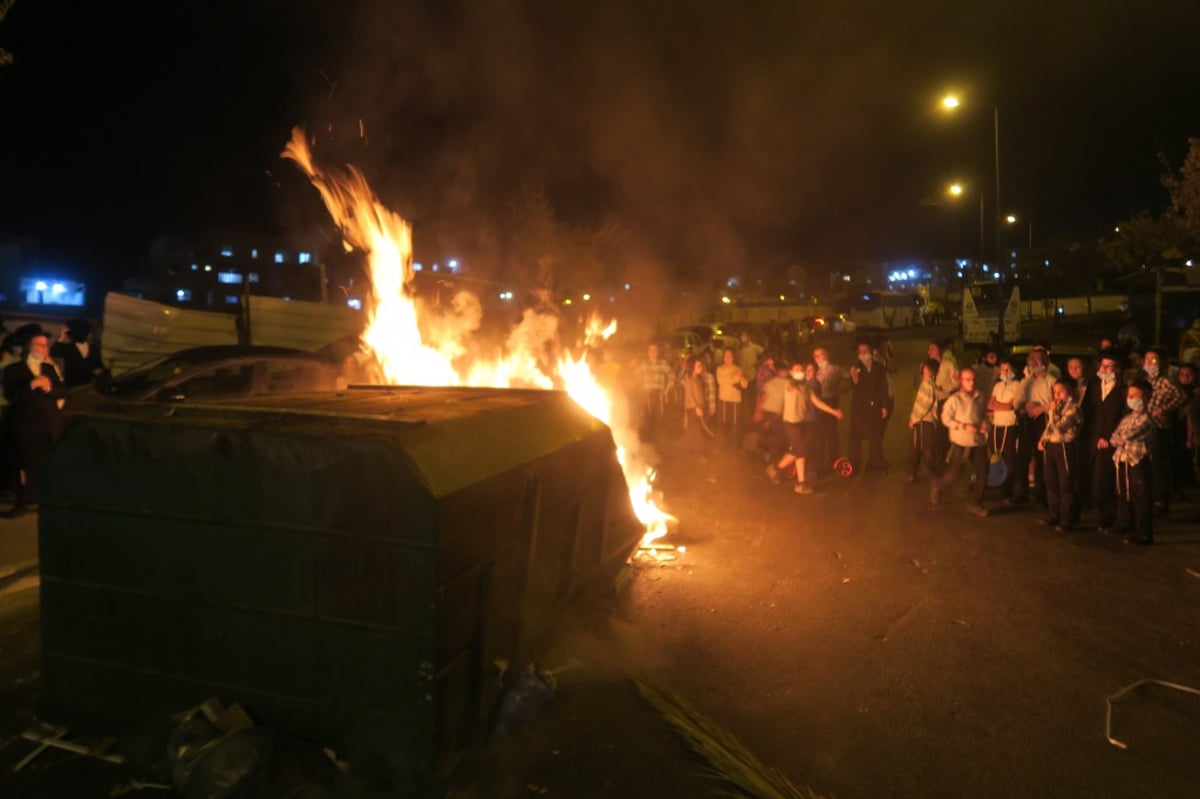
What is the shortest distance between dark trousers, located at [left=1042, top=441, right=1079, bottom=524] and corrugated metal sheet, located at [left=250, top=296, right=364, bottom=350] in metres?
10.9

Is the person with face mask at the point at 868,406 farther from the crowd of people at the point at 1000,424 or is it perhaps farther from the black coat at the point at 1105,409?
the black coat at the point at 1105,409

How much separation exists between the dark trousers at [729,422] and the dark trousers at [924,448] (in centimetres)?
294

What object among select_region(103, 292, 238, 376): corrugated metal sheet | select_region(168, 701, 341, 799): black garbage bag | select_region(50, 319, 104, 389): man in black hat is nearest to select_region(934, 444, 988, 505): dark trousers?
select_region(168, 701, 341, 799): black garbage bag

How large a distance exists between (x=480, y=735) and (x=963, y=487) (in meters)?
7.94

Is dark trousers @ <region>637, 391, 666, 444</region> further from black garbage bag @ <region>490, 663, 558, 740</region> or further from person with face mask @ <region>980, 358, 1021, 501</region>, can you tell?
black garbage bag @ <region>490, 663, 558, 740</region>

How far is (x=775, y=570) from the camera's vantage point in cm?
672

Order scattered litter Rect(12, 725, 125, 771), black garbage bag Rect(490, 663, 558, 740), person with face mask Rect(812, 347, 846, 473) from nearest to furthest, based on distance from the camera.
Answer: scattered litter Rect(12, 725, 125, 771) → black garbage bag Rect(490, 663, 558, 740) → person with face mask Rect(812, 347, 846, 473)

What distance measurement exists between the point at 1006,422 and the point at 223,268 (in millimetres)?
68595

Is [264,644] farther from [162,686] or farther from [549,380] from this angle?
[549,380]

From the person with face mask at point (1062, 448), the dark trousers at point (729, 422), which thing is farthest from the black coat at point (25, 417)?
the person with face mask at point (1062, 448)

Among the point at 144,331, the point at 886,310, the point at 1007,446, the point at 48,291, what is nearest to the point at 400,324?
the point at 144,331

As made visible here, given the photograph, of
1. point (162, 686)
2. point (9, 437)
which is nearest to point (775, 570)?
point (162, 686)

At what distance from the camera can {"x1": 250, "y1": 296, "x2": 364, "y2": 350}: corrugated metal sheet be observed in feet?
46.1

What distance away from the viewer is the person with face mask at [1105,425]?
759 centimetres
